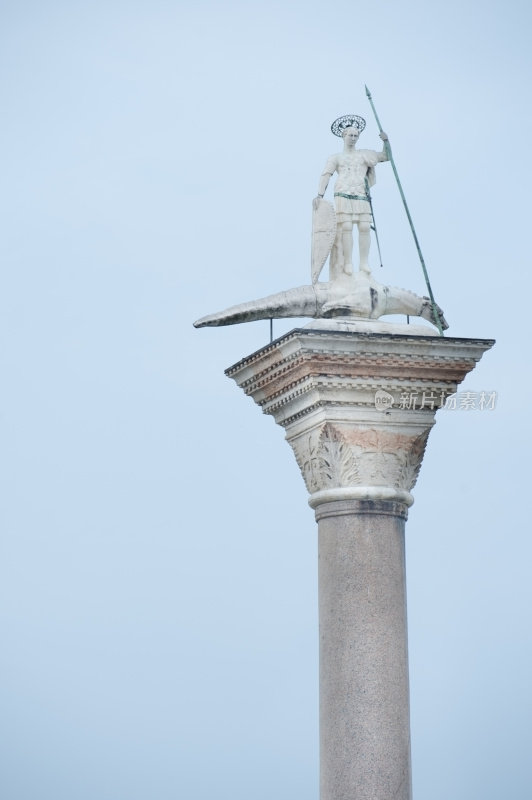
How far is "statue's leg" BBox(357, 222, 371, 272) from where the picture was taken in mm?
18422

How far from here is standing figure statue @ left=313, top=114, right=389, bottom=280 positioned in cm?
1838

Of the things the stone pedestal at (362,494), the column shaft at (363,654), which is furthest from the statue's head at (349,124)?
the column shaft at (363,654)

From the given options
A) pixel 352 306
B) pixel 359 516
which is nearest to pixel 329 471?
pixel 359 516

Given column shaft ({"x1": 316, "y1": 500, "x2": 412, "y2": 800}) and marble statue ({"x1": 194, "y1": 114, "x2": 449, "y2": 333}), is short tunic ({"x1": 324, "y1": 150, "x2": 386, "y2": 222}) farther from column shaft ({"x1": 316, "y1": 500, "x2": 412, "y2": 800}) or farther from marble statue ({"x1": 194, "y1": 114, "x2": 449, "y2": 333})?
column shaft ({"x1": 316, "y1": 500, "x2": 412, "y2": 800})

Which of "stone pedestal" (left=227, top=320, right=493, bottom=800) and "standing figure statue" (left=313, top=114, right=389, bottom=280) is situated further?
"standing figure statue" (left=313, top=114, right=389, bottom=280)

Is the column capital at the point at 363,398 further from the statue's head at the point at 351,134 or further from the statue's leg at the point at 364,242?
the statue's head at the point at 351,134

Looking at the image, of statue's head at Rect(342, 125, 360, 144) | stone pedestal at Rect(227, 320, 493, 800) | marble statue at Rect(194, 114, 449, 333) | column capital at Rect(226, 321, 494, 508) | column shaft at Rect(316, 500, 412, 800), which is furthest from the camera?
statue's head at Rect(342, 125, 360, 144)

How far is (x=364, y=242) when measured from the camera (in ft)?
60.5

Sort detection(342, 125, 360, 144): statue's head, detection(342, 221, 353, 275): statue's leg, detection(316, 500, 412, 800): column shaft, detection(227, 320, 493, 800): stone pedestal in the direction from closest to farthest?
detection(316, 500, 412, 800): column shaft
detection(227, 320, 493, 800): stone pedestal
detection(342, 221, 353, 275): statue's leg
detection(342, 125, 360, 144): statue's head

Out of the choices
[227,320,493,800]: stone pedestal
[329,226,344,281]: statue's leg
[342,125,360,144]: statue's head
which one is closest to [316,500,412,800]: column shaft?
[227,320,493,800]: stone pedestal

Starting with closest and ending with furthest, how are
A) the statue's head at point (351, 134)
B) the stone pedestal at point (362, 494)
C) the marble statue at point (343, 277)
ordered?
the stone pedestal at point (362, 494) → the marble statue at point (343, 277) → the statue's head at point (351, 134)

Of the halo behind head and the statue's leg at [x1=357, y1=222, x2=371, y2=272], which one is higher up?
the halo behind head

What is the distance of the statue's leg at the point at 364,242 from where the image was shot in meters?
18.4

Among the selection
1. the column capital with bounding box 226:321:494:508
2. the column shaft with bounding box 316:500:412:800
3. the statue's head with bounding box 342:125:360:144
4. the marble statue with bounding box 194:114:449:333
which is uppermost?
the statue's head with bounding box 342:125:360:144
